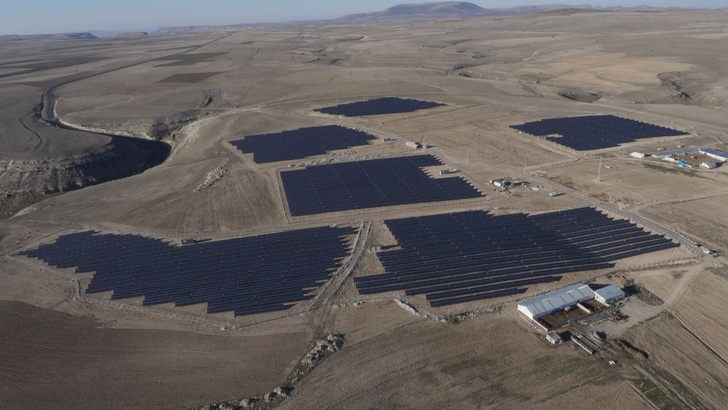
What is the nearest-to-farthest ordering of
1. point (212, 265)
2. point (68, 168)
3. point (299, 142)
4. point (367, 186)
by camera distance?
1. point (212, 265)
2. point (367, 186)
3. point (68, 168)
4. point (299, 142)

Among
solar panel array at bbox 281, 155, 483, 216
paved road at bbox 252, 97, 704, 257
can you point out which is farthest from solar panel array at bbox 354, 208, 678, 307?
solar panel array at bbox 281, 155, 483, 216

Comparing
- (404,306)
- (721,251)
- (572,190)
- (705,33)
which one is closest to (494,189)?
(572,190)

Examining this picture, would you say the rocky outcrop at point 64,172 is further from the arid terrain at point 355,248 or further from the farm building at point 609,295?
the farm building at point 609,295

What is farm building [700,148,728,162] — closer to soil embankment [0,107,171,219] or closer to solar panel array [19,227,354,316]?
solar panel array [19,227,354,316]

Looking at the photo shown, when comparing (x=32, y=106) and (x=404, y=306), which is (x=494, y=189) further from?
(x=32, y=106)

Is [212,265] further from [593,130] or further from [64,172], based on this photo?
[593,130]

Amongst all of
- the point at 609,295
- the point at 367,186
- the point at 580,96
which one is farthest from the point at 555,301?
the point at 580,96
